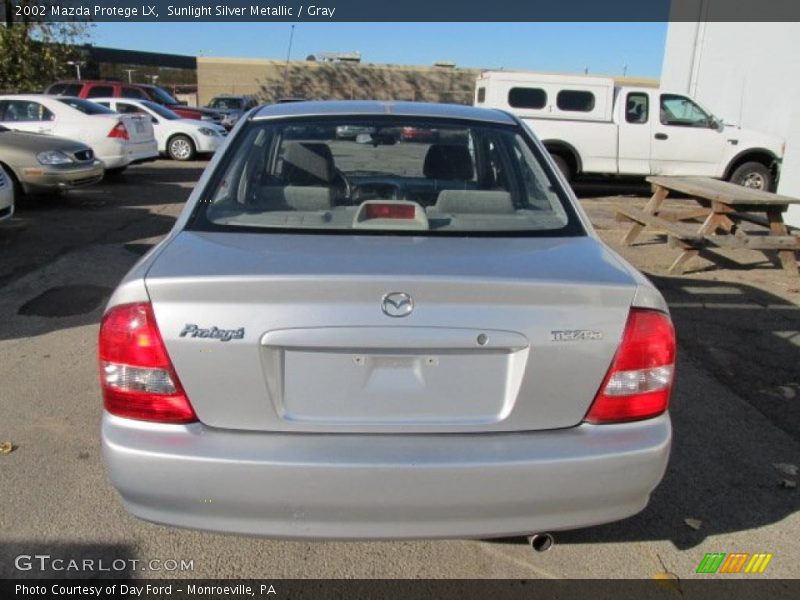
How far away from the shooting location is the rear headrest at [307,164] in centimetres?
323

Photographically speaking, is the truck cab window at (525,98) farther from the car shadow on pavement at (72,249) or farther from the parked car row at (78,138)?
the car shadow on pavement at (72,249)

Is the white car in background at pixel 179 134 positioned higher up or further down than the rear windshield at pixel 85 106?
further down

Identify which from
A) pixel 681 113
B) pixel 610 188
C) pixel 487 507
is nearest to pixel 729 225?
pixel 681 113

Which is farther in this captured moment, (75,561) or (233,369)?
(75,561)

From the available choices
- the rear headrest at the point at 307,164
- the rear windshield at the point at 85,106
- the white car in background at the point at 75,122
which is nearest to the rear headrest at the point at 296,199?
the rear headrest at the point at 307,164

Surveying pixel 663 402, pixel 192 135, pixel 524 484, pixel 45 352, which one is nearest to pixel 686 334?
pixel 663 402

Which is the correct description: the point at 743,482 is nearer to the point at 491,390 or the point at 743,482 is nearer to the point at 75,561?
the point at 491,390

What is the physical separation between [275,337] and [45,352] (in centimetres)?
341

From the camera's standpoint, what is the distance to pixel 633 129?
12891mm

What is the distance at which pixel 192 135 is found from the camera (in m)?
16.6

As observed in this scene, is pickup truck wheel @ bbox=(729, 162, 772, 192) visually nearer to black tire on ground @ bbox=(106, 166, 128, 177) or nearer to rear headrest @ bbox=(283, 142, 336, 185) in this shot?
black tire on ground @ bbox=(106, 166, 128, 177)

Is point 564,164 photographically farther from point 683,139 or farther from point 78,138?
point 78,138

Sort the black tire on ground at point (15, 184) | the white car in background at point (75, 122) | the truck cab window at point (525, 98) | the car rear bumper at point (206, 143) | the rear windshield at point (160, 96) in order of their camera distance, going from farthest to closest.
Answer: the rear windshield at point (160, 96) → the car rear bumper at point (206, 143) → the truck cab window at point (525, 98) → the white car in background at point (75, 122) → the black tire on ground at point (15, 184)

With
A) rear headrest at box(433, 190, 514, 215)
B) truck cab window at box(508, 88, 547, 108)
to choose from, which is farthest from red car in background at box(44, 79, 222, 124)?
rear headrest at box(433, 190, 514, 215)
